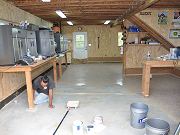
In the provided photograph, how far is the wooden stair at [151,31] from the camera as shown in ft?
22.1

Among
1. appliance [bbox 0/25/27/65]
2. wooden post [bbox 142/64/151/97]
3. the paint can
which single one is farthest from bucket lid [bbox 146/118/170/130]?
appliance [bbox 0/25/27/65]

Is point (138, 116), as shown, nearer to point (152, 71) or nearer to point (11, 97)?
point (11, 97)

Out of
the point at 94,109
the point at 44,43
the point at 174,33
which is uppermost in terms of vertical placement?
the point at 174,33

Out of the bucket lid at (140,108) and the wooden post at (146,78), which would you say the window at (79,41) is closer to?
the wooden post at (146,78)

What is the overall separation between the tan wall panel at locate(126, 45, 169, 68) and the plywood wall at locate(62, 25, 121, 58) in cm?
434

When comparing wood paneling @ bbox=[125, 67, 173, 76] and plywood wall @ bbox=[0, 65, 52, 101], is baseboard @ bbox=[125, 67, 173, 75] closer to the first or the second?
wood paneling @ bbox=[125, 67, 173, 76]

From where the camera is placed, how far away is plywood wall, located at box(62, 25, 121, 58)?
11.8 m

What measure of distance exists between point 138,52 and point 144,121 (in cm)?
487

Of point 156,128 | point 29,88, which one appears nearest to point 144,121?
point 156,128

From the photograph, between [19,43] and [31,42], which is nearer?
[19,43]

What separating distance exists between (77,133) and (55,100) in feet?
5.90

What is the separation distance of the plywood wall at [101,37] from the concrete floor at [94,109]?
20.1 ft

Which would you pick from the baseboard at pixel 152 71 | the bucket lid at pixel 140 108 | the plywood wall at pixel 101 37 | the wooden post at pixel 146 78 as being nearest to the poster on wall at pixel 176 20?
the baseboard at pixel 152 71

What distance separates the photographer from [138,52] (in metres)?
7.48
